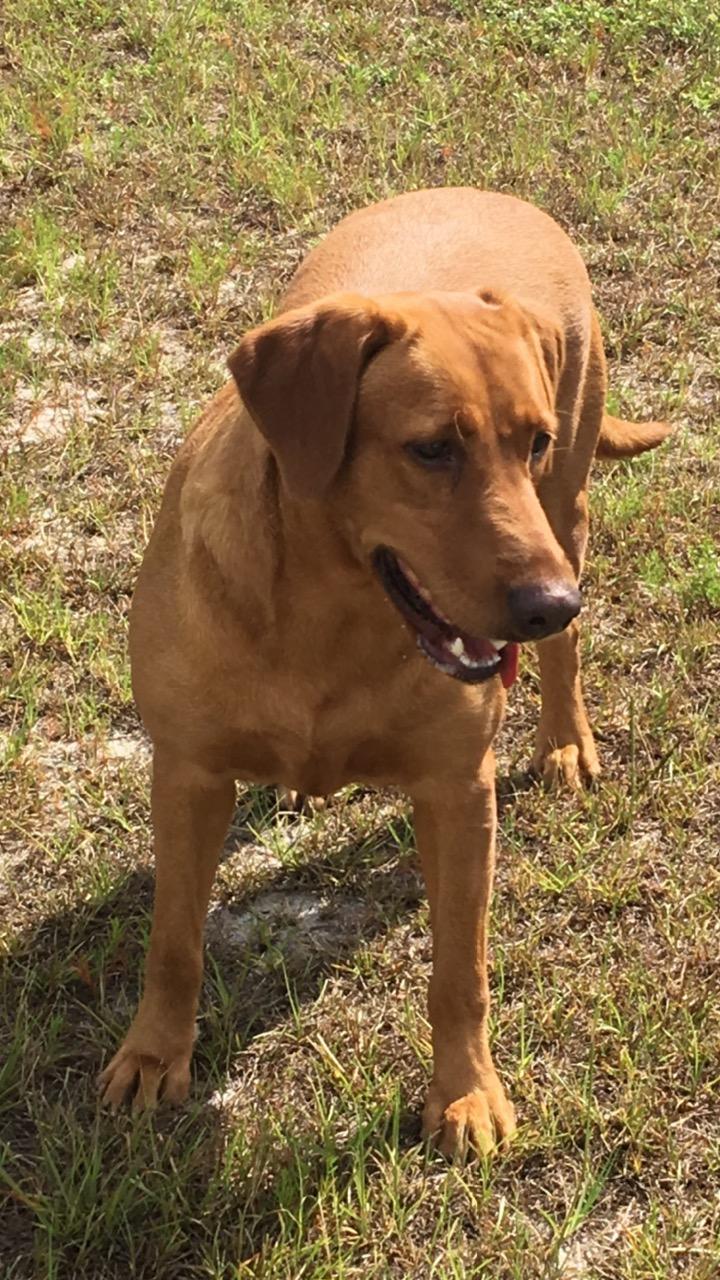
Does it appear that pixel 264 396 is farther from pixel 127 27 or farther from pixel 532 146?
pixel 127 27

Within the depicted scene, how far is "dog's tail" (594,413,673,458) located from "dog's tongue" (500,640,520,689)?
4.41 feet

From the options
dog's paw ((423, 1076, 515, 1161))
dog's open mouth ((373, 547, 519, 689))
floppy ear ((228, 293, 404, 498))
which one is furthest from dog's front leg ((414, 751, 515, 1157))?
floppy ear ((228, 293, 404, 498))

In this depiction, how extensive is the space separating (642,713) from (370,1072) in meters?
1.41

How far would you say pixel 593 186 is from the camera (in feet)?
20.8

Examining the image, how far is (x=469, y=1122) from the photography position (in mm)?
3215

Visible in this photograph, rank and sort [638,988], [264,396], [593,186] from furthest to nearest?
[593,186], [638,988], [264,396]

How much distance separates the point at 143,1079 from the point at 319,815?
92 centimetres

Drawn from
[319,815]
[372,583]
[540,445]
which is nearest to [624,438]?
[319,815]

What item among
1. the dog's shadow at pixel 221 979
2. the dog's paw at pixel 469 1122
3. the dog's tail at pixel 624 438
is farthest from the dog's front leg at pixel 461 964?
the dog's tail at pixel 624 438

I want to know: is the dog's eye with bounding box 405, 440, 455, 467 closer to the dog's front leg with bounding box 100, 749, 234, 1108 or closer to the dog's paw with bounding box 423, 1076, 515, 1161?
the dog's front leg with bounding box 100, 749, 234, 1108

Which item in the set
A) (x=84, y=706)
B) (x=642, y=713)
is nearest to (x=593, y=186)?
(x=642, y=713)

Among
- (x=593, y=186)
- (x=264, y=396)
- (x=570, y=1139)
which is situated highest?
(x=264, y=396)

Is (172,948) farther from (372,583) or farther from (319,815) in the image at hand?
(372,583)

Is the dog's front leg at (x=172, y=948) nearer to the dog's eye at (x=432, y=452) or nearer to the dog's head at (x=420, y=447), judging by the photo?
the dog's head at (x=420, y=447)
